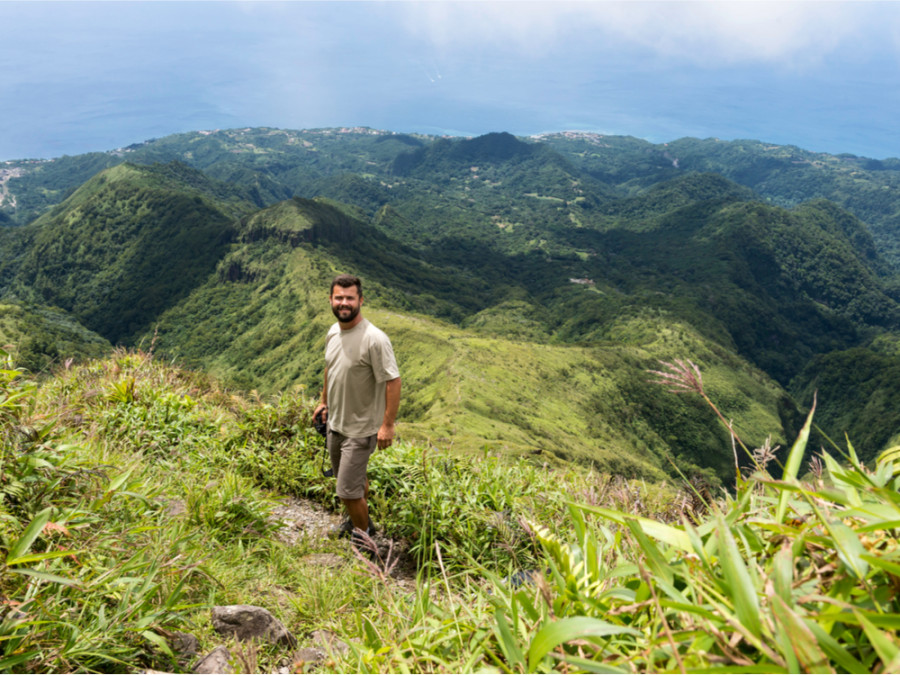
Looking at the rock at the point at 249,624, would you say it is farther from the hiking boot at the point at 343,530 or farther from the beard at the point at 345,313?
the beard at the point at 345,313

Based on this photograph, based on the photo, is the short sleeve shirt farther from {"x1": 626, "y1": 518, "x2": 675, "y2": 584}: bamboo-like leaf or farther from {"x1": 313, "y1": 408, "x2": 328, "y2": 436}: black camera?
{"x1": 626, "y1": 518, "x2": 675, "y2": 584}: bamboo-like leaf

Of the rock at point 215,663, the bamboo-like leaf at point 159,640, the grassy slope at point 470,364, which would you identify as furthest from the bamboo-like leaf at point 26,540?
the grassy slope at point 470,364

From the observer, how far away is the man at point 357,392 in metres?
4.41

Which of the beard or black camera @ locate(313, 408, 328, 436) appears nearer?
the beard

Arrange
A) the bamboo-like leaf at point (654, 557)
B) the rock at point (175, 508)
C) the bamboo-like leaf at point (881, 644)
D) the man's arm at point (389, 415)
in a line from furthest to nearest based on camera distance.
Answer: the man's arm at point (389, 415)
the rock at point (175, 508)
the bamboo-like leaf at point (654, 557)
the bamboo-like leaf at point (881, 644)

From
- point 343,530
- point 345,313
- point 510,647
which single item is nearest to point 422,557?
point 343,530

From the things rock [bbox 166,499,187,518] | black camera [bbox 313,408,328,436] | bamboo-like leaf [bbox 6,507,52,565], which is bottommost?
rock [bbox 166,499,187,518]

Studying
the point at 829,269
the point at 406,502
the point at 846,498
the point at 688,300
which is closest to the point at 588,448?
the point at 406,502

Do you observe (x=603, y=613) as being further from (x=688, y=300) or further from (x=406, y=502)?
(x=688, y=300)

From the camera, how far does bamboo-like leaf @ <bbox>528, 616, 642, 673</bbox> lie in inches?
47.4

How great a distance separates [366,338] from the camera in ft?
→ 14.5

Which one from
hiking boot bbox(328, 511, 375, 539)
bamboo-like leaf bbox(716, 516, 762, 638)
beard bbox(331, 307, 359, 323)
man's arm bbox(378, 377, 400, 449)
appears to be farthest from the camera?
hiking boot bbox(328, 511, 375, 539)

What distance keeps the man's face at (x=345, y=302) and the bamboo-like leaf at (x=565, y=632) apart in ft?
11.3

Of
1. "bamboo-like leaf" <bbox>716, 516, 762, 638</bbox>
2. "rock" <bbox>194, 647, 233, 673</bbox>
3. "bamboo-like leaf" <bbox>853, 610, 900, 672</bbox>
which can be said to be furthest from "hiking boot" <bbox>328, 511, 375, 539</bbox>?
"bamboo-like leaf" <bbox>853, 610, 900, 672</bbox>
